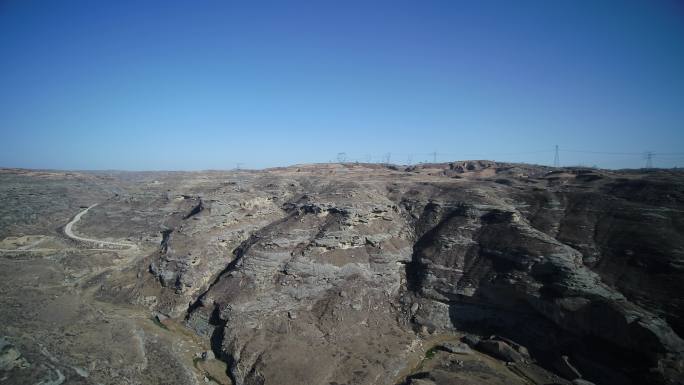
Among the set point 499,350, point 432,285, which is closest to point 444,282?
point 432,285

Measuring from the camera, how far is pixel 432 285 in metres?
44.9

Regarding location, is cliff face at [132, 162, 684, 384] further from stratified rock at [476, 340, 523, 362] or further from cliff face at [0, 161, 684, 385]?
stratified rock at [476, 340, 523, 362]

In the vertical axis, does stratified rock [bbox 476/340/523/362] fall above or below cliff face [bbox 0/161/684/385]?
below

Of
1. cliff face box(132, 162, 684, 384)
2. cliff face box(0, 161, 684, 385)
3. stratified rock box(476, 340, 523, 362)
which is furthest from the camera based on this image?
stratified rock box(476, 340, 523, 362)

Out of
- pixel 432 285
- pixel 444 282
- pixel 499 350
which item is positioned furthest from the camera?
pixel 432 285

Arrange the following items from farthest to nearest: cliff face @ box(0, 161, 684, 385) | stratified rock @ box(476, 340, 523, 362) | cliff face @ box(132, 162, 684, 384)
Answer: stratified rock @ box(476, 340, 523, 362) → cliff face @ box(132, 162, 684, 384) → cliff face @ box(0, 161, 684, 385)

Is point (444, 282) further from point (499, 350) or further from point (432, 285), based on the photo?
point (499, 350)

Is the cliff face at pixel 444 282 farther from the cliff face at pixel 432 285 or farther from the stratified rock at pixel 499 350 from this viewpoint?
the stratified rock at pixel 499 350

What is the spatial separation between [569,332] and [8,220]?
339 feet

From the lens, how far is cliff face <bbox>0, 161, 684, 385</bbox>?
Result: 32656 millimetres

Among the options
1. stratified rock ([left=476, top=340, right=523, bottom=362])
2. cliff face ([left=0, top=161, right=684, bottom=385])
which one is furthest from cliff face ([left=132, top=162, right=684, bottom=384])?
stratified rock ([left=476, top=340, right=523, bottom=362])

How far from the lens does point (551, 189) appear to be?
200 ft

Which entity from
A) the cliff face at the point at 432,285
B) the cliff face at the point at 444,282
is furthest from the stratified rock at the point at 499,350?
the cliff face at the point at 444,282

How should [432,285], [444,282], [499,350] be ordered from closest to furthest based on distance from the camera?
1. [499,350]
2. [444,282]
3. [432,285]
